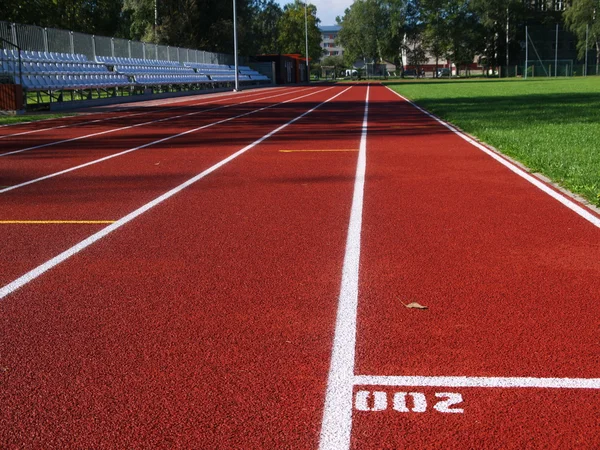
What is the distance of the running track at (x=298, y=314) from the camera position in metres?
3.07

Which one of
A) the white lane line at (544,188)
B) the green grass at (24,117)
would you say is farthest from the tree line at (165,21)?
the white lane line at (544,188)

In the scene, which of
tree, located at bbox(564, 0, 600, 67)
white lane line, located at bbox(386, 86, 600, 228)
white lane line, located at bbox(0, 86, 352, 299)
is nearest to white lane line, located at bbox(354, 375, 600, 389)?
white lane line, located at bbox(0, 86, 352, 299)

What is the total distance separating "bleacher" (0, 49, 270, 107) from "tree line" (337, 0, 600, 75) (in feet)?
187

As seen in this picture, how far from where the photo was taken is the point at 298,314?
4.44 m

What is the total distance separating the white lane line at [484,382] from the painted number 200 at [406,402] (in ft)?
0.36

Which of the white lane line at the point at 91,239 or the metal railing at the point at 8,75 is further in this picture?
the metal railing at the point at 8,75

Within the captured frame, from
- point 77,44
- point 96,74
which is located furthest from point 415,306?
point 77,44

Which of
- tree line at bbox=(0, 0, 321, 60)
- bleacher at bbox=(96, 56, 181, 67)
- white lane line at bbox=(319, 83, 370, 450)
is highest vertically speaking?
tree line at bbox=(0, 0, 321, 60)

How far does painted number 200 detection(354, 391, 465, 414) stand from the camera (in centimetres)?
316

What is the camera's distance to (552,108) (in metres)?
23.2

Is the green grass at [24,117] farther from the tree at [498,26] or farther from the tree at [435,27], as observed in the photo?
the tree at [498,26]

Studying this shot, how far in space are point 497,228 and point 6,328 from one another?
4196 millimetres

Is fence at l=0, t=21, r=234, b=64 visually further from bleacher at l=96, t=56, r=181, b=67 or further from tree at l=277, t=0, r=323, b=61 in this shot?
tree at l=277, t=0, r=323, b=61

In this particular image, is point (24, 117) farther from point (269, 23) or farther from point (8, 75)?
point (269, 23)
